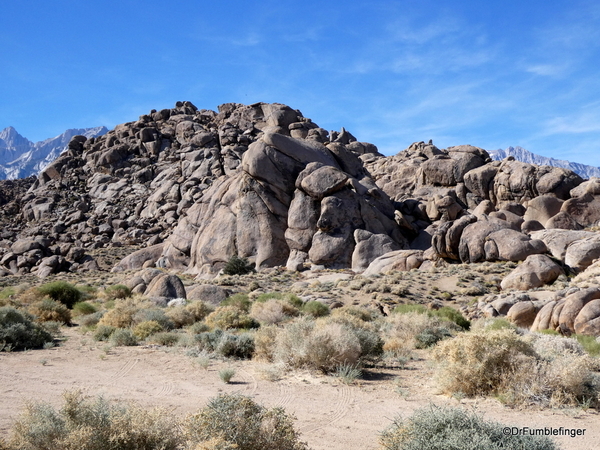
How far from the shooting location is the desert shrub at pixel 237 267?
39156 mm

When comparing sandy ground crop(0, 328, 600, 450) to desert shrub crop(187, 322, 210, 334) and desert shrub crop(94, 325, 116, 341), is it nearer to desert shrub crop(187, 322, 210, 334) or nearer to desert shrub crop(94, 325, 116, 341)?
desert shrub crop(94, 325, 116, 341)

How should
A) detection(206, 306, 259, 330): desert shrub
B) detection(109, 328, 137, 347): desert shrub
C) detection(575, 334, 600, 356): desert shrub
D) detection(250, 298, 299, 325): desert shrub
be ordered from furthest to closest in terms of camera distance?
detection(250, 298, 299, 325): desert shrub, detection(206, 306, 259, 330): desert shrub, detection(109, 328, 137, 347): desert shrub, detection(575, 334, 600, 356): desert shrub

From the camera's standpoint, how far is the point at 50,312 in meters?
20.5

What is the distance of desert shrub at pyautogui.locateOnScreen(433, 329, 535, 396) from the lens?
912cm

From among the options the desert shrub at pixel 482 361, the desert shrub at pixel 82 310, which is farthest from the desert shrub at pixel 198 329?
the desert shrub at pixel 482 361

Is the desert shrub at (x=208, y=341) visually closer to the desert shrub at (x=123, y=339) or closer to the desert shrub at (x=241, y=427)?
the desert shrub at (x=123, y=339)

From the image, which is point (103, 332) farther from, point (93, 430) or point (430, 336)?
point (93, 430)

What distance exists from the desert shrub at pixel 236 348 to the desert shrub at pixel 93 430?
7.07 metres

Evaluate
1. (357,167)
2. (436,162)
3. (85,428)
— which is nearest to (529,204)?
(436,162)

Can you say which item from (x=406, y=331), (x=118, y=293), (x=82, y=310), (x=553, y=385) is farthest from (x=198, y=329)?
(x=118, y=293)

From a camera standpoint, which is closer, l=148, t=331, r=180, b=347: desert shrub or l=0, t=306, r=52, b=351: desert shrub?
l=0, t=306, r=52, b=351: desert shrub

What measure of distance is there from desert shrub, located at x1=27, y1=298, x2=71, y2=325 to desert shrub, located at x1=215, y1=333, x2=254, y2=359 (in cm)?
1055

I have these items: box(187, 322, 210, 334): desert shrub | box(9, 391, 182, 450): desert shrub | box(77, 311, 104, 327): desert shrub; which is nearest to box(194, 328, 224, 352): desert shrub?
box(187, 322, 210, 334): desert shrub

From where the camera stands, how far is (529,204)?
4706 cm
